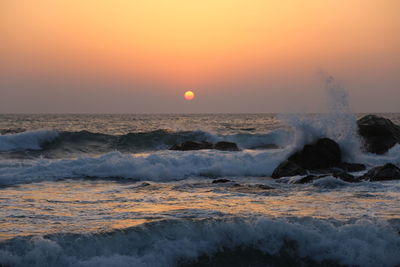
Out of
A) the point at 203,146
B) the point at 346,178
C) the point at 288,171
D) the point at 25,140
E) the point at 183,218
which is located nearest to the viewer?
the point at 183,218

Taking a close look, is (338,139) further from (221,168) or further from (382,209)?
(382,209)

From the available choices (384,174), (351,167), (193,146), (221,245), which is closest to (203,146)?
(193,146)

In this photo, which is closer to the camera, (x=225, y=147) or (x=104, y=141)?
(x=225, y=147)

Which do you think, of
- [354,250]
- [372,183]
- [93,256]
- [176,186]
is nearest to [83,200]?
[176,186]

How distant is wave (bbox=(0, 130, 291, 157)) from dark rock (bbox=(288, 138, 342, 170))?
13290 millimetres

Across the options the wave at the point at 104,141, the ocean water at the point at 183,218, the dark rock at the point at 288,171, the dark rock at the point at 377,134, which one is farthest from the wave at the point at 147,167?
the wave at the point at 104,141

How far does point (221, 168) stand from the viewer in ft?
60.7

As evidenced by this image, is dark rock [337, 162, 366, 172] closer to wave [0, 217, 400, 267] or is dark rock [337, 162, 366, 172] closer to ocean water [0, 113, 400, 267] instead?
ocean water [0, 113, 400, 267]

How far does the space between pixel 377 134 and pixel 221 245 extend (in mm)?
18005

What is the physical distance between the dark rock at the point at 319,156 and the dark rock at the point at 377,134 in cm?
502

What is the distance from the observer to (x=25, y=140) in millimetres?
28984

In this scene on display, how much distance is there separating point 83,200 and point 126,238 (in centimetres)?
407

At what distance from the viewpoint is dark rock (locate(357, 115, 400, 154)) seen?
75.2 feet

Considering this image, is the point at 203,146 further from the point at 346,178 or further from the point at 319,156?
the point at 346,178
